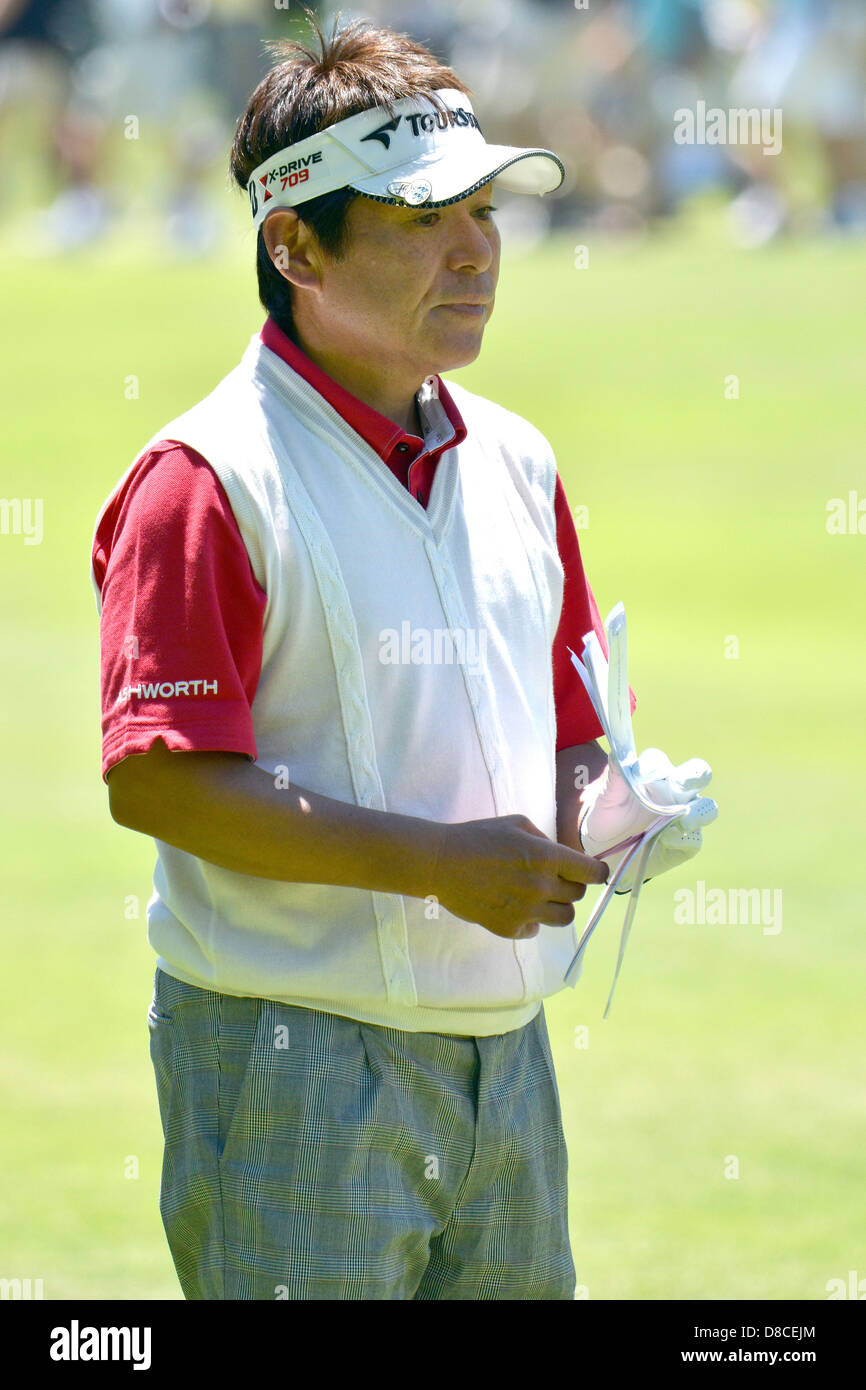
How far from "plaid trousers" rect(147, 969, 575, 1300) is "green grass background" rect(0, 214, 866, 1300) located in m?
1.46

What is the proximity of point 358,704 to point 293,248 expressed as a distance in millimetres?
566

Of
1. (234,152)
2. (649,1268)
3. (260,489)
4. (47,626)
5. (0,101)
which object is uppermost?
(0,101)

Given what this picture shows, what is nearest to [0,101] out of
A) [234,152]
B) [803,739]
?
[803,739]

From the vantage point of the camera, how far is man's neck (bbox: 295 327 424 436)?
2.29 meters

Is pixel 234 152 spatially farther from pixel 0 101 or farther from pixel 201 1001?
pixel 0 101

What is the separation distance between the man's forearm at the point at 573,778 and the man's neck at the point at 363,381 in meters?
0.51

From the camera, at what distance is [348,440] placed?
7.32 ft

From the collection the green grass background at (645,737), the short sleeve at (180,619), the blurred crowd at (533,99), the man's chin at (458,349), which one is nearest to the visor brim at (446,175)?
the man's chin at (458,349)

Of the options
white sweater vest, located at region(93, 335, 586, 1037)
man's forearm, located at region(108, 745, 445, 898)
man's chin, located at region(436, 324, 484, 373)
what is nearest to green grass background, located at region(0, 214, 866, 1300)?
white sweater vest, located at region(93, 335, 586, 1037)

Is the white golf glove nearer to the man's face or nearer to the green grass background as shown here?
the man's face

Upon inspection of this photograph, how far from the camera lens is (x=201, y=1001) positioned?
2232 mm

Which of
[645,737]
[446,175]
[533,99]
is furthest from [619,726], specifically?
[533,99]

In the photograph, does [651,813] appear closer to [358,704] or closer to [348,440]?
[358,704]
